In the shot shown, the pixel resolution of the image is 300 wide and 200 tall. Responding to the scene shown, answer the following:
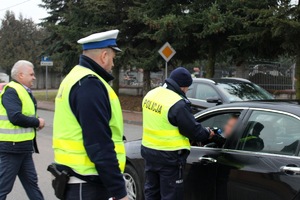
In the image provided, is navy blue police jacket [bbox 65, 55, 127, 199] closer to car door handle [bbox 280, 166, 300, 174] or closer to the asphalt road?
car door handle [bbox 280, 166, 300, 174]

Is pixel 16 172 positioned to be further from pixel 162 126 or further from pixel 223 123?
pixel 223 123

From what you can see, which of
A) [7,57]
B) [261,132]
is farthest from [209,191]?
[7,57]

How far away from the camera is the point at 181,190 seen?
410cm

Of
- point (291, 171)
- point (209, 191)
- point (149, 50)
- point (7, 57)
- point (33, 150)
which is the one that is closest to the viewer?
point (291, 171)

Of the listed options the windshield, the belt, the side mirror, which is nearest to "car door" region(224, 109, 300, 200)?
the belt

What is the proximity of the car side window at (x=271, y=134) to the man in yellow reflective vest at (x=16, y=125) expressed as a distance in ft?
7.38

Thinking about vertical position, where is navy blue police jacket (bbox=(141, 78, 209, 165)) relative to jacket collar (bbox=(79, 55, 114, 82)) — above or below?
below

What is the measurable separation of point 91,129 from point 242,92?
782cm

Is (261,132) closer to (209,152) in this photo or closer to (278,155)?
(278,155)

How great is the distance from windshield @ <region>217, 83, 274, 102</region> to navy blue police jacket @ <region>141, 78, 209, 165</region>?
5.62 meters

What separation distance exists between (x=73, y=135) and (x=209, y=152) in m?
2.04

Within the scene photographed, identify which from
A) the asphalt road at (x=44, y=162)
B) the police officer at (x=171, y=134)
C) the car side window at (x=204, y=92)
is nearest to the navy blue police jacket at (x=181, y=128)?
the police officer at (x=171, y=134)

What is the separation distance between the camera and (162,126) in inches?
164

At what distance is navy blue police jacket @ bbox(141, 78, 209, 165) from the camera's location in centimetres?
399
